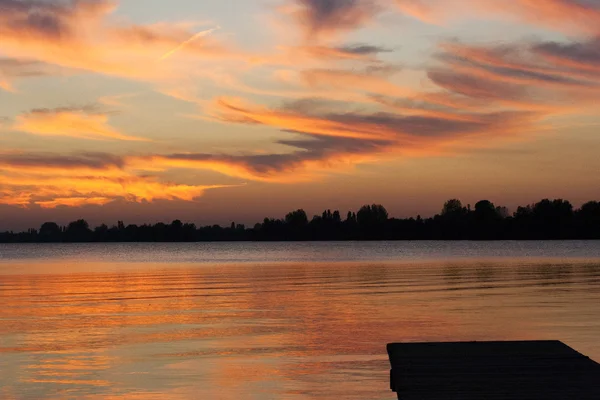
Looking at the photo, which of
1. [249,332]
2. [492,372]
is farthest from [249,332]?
[492,372]

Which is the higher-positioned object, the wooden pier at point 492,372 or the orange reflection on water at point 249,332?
the wooden pier at point 492,372

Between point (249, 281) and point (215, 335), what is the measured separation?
33549 millimetres

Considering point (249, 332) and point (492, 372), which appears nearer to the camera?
point (492, 372)

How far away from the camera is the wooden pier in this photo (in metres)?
15.0

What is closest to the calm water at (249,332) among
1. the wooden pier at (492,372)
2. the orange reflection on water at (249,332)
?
the orange reflection on water at (249,332)

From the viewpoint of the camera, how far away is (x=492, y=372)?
16938mm

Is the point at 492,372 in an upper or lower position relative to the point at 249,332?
upper

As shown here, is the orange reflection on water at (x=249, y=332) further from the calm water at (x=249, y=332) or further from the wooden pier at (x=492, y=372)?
the wooden pier at (x=492, y=372)

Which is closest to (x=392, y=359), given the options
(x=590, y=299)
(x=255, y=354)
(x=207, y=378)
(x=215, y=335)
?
(x=207, y=378)

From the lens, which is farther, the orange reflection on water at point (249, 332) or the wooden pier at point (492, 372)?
the orange reflection on water at point (249, 332)

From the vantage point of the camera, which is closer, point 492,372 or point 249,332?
point 492,372

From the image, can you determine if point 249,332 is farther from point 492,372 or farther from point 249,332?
point 492,372

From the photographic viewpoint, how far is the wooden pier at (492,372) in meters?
15.0

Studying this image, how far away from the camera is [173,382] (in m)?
20.6
